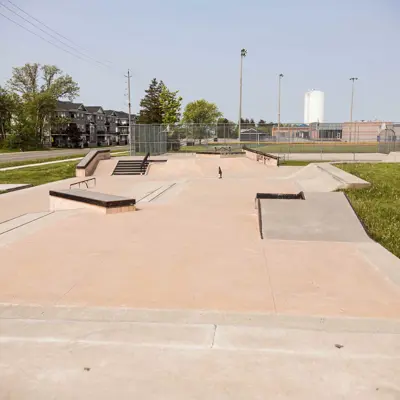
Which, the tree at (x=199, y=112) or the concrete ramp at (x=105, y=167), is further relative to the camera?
the tree at (x=199, y=112)

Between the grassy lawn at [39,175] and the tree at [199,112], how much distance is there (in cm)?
5397

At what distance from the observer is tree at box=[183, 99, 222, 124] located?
3083 inches

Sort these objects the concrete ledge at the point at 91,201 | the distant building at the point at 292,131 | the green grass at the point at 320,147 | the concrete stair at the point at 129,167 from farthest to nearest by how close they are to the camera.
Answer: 1. the distant building at the point at 292,131
2. the green grass at the point at 320,147
3. the concrete stair at the point at 129,167
4. the concrete ledge at the point at 91,201

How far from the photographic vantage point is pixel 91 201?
33.3 feet

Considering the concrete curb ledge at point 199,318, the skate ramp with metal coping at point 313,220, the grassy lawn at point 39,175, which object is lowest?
the grassy lawn at point 39,175

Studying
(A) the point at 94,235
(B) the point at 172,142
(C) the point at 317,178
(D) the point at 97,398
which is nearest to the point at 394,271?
(D) the point at 97,398

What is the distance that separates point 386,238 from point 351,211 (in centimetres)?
115

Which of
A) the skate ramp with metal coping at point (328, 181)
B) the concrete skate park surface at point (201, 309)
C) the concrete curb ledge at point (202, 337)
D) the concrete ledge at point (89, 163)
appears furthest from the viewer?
the concrete ledge at point (89, 163)

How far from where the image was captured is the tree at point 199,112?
7831 centimetres

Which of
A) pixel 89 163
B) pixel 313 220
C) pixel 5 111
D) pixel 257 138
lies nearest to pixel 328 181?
pixel 313 220

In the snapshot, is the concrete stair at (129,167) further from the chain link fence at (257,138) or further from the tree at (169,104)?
the tree at (169,104)

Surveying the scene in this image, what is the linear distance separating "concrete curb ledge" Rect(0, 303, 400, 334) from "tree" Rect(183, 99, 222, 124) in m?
75.6

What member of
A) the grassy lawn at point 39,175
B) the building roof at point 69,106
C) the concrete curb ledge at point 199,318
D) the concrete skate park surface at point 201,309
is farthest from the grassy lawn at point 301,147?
the building roof at point 69,106

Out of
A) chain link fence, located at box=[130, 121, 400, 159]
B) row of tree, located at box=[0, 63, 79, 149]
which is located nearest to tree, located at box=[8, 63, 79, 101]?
row of tree, located at box=[0, 63, 79, 149]
